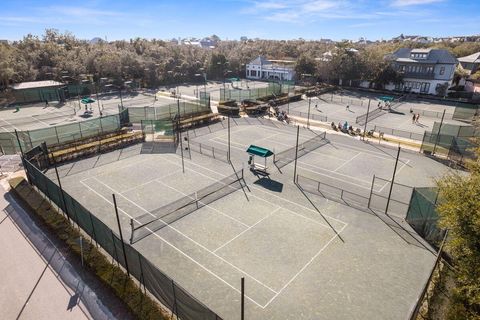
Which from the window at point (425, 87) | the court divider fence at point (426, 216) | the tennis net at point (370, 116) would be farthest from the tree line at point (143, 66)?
the court divider fence at point (426, 216)

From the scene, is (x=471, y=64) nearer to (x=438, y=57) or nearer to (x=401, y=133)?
(x=438, y=57)

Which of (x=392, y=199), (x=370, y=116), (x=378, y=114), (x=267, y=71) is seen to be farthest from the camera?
(x=267, y=71)

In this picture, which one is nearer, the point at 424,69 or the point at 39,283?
the point at 39,283

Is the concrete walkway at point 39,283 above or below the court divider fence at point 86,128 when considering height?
below

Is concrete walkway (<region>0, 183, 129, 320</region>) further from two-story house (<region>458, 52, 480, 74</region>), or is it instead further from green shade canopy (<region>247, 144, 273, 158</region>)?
two-story house (<region>458, 52, 480, 74</region>)

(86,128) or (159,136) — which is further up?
(86,128)

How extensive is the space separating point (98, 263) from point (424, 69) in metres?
76.6

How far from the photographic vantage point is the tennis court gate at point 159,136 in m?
35.1

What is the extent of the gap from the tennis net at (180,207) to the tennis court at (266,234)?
0.37 ft

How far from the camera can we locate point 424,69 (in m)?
68.2

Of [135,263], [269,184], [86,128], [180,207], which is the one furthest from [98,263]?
[86,128]

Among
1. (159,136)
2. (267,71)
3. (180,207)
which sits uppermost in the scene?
(267,71)

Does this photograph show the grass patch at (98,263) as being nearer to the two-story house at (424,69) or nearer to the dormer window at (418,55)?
the two-story house at (424,69)

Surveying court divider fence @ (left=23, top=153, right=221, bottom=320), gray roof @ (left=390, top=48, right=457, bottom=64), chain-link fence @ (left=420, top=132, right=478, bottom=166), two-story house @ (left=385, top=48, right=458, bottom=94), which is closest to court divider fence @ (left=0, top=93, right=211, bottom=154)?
court divider fence @ (left=23, top=153, right=221, bottom=320)
